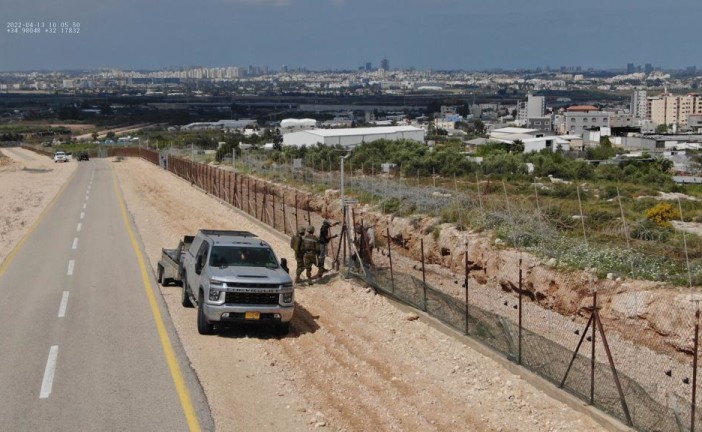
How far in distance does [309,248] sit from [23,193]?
119 ft

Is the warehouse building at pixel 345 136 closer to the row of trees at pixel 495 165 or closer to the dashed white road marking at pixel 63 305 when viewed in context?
the row of trees at pixel 495 165

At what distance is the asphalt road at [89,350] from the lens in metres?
11.8

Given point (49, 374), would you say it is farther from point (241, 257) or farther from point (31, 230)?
point (31, 230)

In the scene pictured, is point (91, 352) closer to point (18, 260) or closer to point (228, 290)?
point (228, 290)

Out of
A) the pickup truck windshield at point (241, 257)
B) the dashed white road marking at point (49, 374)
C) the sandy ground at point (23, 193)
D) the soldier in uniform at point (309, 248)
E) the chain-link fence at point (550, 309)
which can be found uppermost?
the pickup truck windshield at point (241, 257)

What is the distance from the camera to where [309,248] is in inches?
834

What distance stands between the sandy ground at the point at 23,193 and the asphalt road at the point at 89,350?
12.2ft

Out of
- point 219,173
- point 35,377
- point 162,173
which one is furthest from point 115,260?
point 162,173

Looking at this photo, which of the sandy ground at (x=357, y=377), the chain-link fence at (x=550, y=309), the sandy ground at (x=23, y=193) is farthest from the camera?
the sandy ground at (x=23, y=193)

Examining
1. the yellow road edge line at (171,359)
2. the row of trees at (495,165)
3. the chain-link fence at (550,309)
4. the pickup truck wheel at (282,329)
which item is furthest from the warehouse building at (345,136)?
the pickup truck wheel at (282,329)

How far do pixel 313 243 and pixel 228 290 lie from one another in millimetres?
5439

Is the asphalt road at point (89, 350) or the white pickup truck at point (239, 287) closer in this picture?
the asphalt road at point (89, 350)

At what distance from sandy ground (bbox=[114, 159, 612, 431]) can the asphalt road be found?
519mm

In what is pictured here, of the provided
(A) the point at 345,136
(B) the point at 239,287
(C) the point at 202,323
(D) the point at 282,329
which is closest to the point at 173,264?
(C) the point at 202,323
